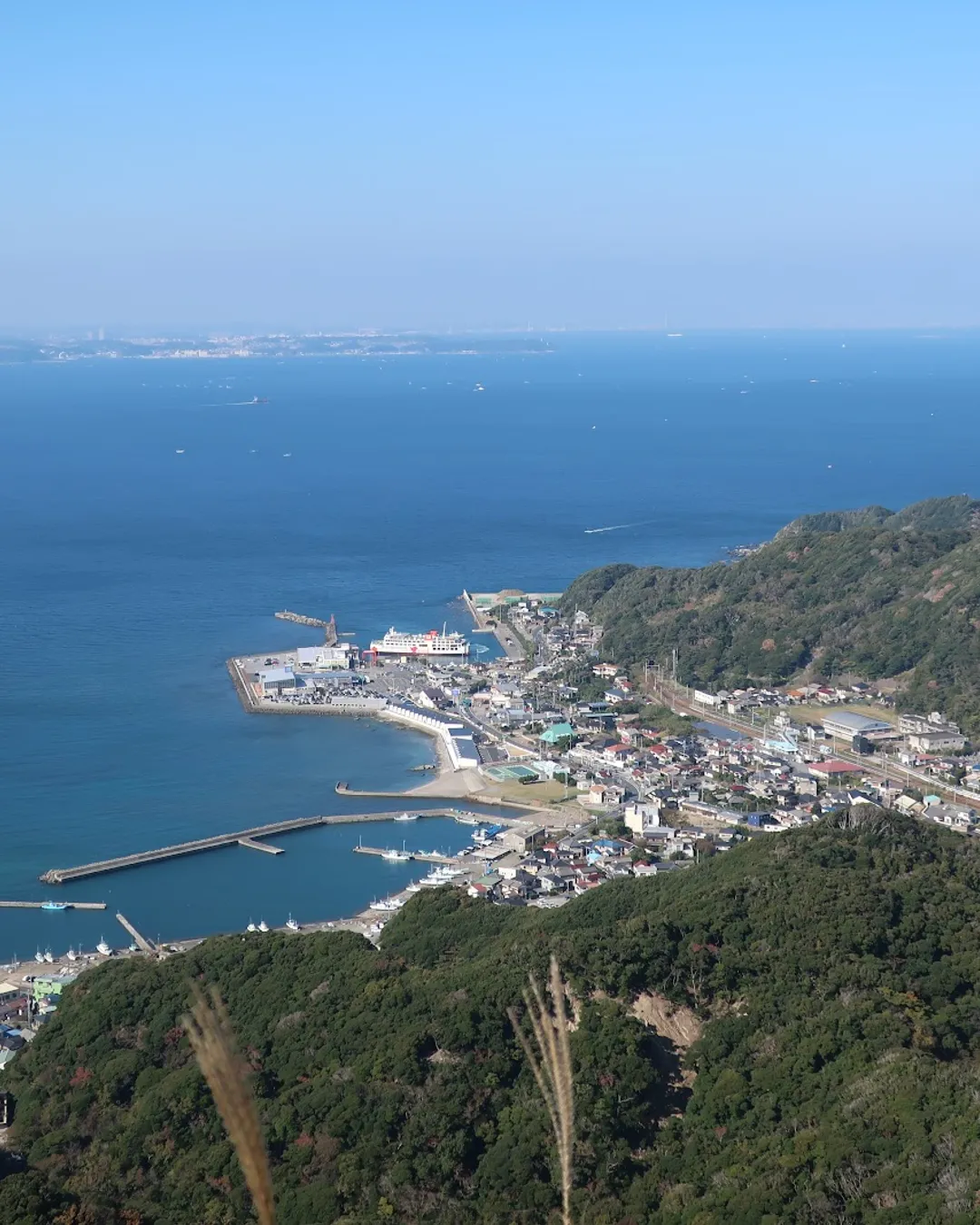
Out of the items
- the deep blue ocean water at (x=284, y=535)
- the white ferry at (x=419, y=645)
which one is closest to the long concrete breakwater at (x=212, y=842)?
the deep blue ocean water at (x=284, y=535)

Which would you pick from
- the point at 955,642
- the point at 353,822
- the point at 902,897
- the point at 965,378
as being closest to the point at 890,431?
the point at 965,378

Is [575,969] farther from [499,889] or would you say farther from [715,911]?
[499,889]

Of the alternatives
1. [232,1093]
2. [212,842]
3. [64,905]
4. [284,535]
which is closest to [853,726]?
[212,842]

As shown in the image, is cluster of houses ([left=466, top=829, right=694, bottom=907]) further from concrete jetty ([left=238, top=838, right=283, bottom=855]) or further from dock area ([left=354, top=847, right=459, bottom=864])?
concrete jetty ([left=238, top=838, right=283, bottom=855])

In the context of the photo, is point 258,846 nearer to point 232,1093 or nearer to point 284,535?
point 232,1093

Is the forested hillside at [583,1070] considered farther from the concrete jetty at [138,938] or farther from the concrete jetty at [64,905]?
the concrete jetty at [64,905]

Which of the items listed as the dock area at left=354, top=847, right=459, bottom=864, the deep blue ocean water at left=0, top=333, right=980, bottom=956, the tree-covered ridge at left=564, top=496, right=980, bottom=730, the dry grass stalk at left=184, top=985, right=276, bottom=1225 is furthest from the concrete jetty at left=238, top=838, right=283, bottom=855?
the dry grass stalk at left=184, top=985, right=276, bottom=1225
